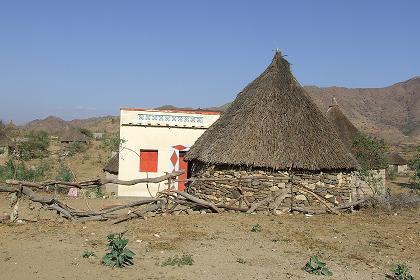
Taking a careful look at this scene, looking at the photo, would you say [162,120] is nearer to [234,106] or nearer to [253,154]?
[234,106]

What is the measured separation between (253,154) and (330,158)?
88.0 inches

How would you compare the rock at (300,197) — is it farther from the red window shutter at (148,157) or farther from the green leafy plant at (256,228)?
the red window shutter at (148,157)

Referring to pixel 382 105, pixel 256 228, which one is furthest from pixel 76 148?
pixel 382 105

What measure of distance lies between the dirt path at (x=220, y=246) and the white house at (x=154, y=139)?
7.44m

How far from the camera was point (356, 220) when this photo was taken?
35.3ft

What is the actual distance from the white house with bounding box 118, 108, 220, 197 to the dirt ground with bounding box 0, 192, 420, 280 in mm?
6811

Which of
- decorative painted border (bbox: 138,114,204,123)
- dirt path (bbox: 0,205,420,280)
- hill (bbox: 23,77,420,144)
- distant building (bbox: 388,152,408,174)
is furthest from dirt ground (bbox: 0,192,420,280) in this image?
hill (bbox: 23,77,420,144)

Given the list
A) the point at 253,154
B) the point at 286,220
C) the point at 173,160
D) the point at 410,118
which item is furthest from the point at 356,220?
the point at 410,118

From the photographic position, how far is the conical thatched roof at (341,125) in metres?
19.1

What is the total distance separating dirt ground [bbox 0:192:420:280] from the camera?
627 cm

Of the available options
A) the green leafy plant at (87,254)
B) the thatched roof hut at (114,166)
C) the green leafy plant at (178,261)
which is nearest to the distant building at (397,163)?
the thatched roof hut at (114,166)

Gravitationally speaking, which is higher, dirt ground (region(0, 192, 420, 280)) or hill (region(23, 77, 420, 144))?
hill (region(23, 77, 420, 144))

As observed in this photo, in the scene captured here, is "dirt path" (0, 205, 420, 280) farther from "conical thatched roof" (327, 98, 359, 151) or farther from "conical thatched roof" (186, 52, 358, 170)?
"conical thatched roof" (327, 98, 359, 151)

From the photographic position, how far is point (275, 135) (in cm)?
1279
